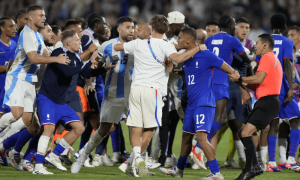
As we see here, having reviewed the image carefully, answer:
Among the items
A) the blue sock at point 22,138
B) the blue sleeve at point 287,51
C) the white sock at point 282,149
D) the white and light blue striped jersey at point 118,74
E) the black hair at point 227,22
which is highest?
the black hair at point 227,22

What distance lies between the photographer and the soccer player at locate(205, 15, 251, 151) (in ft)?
21.2

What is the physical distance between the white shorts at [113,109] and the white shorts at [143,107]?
0.69 meters

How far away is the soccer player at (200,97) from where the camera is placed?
5.51 m

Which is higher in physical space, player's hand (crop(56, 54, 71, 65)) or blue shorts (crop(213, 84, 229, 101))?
player's hand (crop(56, 54, 71, 65))

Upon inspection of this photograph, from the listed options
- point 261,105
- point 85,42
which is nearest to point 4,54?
point 85,42

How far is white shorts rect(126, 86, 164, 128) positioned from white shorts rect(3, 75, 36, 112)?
5.80ft

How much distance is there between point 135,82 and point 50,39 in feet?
8.77

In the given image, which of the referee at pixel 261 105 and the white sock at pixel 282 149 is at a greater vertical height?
the referee at pixel 261 105

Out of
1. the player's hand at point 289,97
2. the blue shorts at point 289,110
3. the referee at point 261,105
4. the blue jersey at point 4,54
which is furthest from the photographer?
the blue jersey at point 4,54

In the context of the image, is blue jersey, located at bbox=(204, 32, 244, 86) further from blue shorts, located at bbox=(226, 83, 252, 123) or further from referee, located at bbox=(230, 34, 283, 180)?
referee, located at bbox=(230, 34, 283, 180)

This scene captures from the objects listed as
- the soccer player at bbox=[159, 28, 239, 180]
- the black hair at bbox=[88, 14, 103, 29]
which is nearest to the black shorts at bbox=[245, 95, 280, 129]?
the soccer player at bbox=[159, 28, 239, 180]

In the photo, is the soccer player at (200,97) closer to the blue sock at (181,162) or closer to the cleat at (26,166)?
the blue sock at (181,162)

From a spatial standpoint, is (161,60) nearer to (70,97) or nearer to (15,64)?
(70,97)

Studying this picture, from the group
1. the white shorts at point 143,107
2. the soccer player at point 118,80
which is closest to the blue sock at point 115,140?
the soccer player at point 118,80
